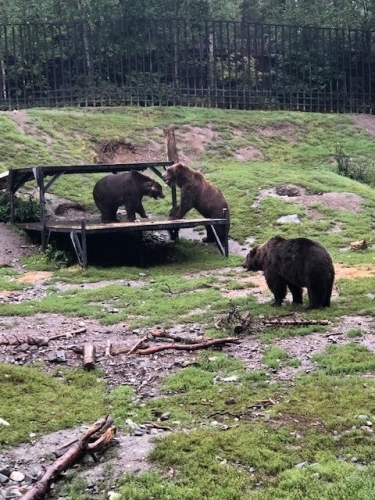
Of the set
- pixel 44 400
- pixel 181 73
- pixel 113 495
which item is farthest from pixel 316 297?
pixel 181 73

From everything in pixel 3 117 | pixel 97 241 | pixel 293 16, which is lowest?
pixel 97 241

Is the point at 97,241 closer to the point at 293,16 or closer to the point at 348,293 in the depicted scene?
the point at 348,293

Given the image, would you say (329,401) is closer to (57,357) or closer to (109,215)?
(57,357)

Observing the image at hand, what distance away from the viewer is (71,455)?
5.29 meters

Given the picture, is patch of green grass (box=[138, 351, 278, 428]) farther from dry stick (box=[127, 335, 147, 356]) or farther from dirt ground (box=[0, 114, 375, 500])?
dry stick (box=[127, 335, 147, 356])

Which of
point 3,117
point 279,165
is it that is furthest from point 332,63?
point 3,117

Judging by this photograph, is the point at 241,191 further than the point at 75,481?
Yes

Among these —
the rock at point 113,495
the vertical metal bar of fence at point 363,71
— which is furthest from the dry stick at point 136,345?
the vertical metal bar of fence at point 363,71

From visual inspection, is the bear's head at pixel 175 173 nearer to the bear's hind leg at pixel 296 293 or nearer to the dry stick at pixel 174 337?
the bear's hind leg at pixel 296 293

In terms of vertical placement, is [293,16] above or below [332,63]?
above

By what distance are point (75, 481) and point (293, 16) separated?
114ft

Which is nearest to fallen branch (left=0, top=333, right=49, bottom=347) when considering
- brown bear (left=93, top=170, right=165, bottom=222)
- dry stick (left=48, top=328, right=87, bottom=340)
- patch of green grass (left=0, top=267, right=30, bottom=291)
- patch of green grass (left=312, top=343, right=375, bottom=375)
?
dry stick (left=48, top=328, right=87, bottom=340)

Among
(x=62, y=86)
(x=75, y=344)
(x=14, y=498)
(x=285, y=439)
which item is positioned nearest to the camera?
(x=14, y=498)

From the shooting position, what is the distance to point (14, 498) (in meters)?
4.86
